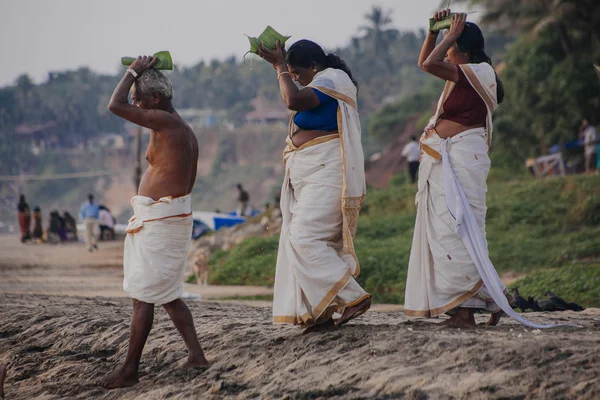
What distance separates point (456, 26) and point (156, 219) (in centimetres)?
227

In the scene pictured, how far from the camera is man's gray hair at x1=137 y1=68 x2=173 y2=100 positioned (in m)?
5.63

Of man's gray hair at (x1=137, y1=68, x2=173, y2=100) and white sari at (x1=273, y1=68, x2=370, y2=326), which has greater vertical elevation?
man's gray hair at (x1=137, y1=68, x2=173, y2=100)

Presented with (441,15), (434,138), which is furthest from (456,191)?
(441,15)

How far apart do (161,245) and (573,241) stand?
10.4 meters

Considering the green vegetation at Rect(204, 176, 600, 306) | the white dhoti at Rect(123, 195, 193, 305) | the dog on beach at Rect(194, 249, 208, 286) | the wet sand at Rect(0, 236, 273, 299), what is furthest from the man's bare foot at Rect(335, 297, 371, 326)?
the dog on beach at Rect(194, 249, 208, 286)

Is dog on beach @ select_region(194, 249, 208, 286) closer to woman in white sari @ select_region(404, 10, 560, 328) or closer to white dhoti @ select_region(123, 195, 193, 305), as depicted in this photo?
woman in white sari @ select_region(404, 10, 560, 328)

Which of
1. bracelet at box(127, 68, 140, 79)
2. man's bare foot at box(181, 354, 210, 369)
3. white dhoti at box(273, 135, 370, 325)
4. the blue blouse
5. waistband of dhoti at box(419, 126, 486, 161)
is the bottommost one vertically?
man's bare foot at box(181, 354, 210, 369)

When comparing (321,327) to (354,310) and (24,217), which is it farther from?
(24,217)

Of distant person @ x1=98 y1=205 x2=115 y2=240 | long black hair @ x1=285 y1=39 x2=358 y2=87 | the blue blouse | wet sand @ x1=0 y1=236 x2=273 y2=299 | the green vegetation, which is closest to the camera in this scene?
the blue blouse

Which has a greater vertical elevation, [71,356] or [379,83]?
[379,83]

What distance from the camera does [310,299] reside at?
570 centimetres

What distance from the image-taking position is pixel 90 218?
26062mm

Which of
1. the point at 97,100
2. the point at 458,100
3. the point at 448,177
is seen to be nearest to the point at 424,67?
the point at 458,100

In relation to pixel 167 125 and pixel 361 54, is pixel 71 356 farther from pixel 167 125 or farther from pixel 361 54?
pixel 361 54
